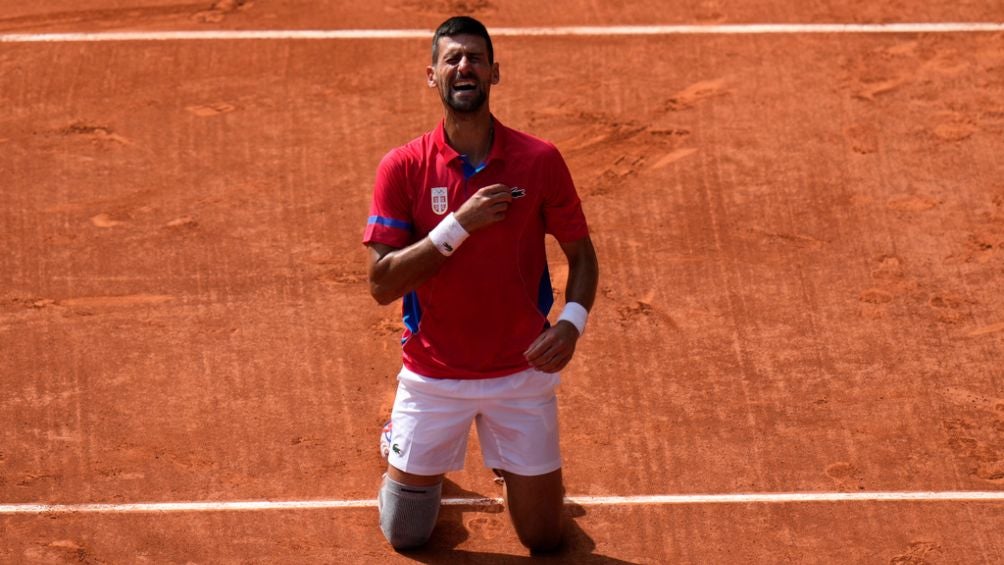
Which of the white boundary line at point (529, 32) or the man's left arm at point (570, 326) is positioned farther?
the white boundary line at point (529, 32)

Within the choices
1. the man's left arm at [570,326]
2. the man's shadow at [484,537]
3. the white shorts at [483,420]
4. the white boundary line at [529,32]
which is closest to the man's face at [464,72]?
the man's left arm at [570,326]

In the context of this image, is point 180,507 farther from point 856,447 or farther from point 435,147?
point 856,447

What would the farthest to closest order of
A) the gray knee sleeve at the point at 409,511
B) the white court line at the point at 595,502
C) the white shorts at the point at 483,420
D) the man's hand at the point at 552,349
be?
the white court line at the point at 595,502 < the gray knee sleeve at the point at 409,511 < the white shorts at the point at 483,420 < the man's hand at the point at 552,349

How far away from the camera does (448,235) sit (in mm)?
6844

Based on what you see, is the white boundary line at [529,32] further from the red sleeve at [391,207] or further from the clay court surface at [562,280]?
the red sleeve at [391,207]

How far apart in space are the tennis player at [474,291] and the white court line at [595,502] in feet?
1.55

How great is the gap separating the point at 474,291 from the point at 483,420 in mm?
667

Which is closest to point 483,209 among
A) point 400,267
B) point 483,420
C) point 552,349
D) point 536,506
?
point 400,267

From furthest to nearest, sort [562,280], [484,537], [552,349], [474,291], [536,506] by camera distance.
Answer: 1. [562,280]
2. [484,537]
3. [536,506]
4. [474,291]
5. [552,349]

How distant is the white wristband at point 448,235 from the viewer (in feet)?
22.4

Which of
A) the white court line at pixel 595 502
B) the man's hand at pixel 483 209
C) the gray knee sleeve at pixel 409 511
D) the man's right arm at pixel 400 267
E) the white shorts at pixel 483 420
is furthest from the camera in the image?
the white court line at pixel 595 502

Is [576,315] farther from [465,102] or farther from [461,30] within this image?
[461,30]

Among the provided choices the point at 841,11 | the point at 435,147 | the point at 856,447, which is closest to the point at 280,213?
the point at 435,147

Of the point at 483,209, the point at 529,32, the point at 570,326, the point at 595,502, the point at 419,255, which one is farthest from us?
the point at 529,32
